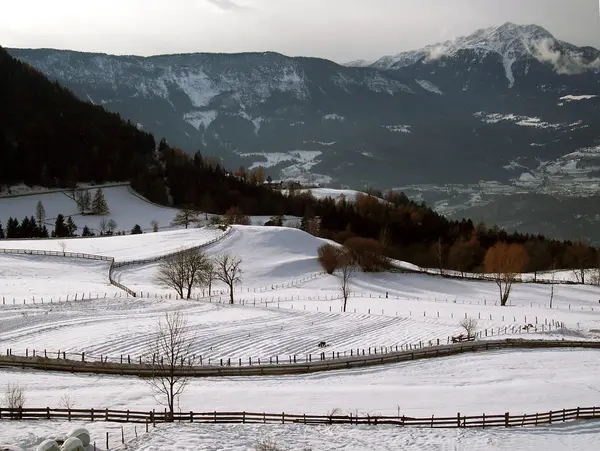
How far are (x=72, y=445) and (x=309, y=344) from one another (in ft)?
95.9

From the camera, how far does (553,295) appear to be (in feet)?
291

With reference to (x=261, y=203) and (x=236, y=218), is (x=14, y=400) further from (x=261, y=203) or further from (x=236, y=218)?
(x=261, y=203)

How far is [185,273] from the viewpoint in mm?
76062

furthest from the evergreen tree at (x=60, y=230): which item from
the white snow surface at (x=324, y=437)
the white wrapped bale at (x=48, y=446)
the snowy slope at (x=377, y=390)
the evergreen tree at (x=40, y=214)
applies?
the white wrapped bale at (x=48, y=446)

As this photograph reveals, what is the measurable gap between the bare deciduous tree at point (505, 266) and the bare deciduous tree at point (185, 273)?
1705 inches

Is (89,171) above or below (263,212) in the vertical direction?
above

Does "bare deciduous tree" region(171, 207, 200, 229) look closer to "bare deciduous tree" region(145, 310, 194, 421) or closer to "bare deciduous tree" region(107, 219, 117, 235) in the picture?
"bare deciduous tree" region(107, 219, 117, 235)

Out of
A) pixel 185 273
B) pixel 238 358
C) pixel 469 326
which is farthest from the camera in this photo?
pixel 185 273

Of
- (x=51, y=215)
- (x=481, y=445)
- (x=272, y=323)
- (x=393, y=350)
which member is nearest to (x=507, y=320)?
(x=393, y=350)

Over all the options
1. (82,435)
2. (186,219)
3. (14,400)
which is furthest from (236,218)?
(82,435)

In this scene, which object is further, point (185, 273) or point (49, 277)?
point (49, 277)

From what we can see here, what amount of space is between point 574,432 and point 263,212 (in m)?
144

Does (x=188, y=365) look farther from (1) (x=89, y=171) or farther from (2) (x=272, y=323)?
(1) (x=89, y=171)

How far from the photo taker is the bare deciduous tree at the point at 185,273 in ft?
244
